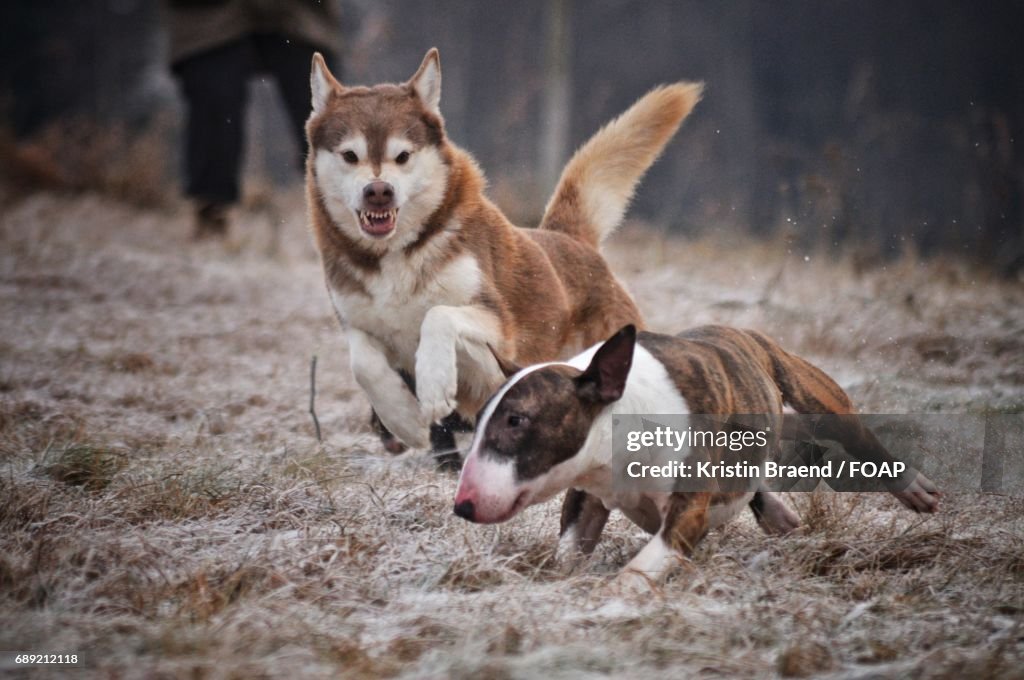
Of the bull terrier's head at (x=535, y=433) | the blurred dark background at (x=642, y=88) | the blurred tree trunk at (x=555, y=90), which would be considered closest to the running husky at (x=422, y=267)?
the bull terrier's head at (x=535, y=433)

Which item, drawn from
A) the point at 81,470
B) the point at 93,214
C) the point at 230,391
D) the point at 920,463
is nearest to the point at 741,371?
the point at 920,463

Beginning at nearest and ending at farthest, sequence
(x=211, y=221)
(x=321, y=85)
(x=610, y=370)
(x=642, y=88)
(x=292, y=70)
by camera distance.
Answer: (x=610, y=370), (x=321, y=85), (x=292, y=70), (x=211, y=221), (x=642, y=88)

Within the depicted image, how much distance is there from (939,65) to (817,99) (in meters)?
1.37

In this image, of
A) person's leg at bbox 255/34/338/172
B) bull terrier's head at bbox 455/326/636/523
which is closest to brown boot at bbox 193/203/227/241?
person's leg at bbox 255/34/338/172

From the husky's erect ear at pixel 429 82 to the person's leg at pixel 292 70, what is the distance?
3.12 metres

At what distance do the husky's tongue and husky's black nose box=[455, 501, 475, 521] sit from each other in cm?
133

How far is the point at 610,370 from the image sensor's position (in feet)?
8.58

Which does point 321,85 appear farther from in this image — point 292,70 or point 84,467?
point 292,70

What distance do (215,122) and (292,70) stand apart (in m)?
1.15

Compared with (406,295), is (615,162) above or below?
above

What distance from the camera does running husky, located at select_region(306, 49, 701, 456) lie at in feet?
11.6

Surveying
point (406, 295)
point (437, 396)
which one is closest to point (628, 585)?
point (437, 396)

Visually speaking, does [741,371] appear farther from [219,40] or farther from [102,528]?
[219,40]

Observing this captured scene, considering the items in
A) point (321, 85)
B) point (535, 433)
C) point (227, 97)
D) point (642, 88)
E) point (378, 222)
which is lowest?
point (535, 433)
